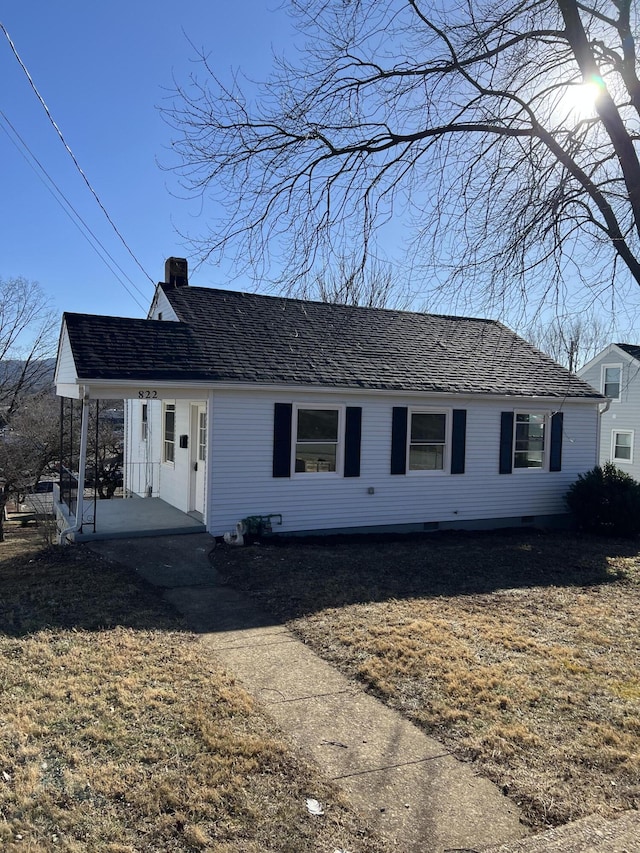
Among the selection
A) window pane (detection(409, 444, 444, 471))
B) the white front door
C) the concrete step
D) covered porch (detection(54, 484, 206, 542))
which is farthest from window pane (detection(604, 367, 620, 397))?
the concrete step

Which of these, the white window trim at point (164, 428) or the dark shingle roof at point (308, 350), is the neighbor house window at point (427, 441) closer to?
the dark shingle roof at point (308, 350)

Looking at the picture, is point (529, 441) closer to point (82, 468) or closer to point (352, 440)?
point (352, 440)

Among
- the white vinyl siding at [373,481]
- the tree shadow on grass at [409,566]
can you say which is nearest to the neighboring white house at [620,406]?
the white vinyl siding at [373,481]

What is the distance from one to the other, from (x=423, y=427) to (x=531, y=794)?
965cm

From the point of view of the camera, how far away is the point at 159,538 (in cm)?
1048

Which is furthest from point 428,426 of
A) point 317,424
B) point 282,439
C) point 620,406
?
point 620,406

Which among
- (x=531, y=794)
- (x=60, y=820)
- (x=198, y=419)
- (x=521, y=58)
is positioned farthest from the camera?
(x=198, y=419)

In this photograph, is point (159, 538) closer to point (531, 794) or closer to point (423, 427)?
point (423, 427)

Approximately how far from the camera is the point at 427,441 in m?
13.1

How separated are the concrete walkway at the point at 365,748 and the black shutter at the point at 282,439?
14.4 ft

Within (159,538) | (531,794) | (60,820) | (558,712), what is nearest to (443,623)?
(558,712)

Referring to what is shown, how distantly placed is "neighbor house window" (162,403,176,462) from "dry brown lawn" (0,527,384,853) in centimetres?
756

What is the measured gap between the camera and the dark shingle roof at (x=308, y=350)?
423 inches

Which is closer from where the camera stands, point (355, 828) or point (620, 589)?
point (355, 828)
